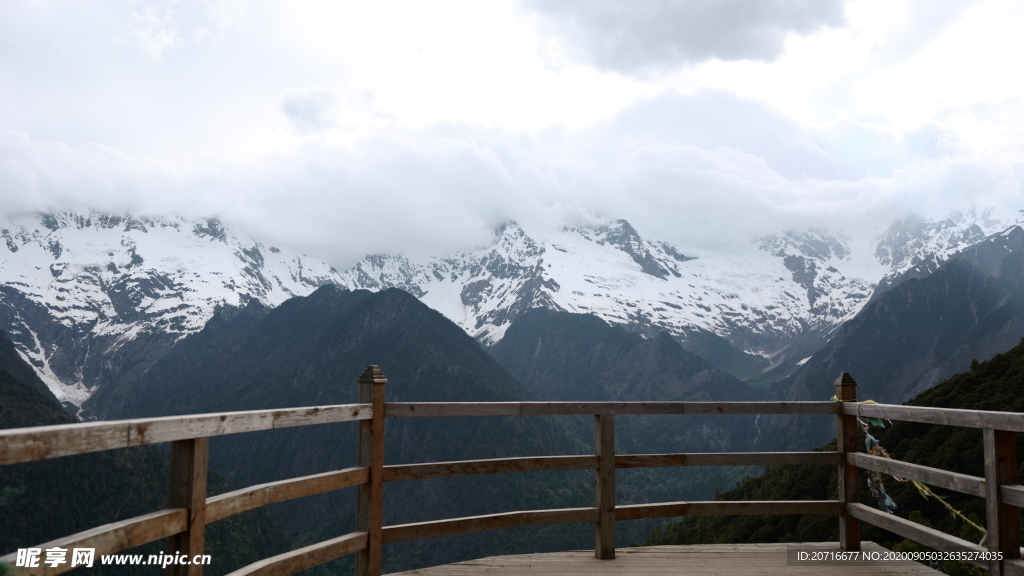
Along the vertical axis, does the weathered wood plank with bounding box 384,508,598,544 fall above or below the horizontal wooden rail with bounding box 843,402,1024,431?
below

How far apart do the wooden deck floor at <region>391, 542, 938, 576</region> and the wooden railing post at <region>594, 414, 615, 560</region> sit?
243 millimetres

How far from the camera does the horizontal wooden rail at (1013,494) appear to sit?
4707 millimetres

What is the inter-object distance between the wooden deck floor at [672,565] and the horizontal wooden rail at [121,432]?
2230mm

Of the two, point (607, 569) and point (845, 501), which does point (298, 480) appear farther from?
point (845, 501)

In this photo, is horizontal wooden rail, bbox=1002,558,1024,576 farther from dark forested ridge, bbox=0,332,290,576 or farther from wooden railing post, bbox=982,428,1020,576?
dark forested ridge, bbox=0,332,290,576

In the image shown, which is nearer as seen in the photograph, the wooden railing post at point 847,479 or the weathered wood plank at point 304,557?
the weathered wood plank at point 304,557

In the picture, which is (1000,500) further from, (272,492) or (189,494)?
(189,494)

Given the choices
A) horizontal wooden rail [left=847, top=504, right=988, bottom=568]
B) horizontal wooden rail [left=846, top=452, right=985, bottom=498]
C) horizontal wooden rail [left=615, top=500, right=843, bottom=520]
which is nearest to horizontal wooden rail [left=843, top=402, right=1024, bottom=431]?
horizontal wooden rail [left=846, top=452, right=985, bottom=498]

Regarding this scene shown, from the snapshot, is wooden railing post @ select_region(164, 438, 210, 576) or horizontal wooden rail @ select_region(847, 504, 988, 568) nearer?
wooden railing post @ select_region(164, 438, 210, 576)

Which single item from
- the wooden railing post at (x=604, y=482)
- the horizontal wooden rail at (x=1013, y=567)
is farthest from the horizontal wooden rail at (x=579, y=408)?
the horizontal wooden rail at (x=1013, y=567)

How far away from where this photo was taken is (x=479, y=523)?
6.15 metres

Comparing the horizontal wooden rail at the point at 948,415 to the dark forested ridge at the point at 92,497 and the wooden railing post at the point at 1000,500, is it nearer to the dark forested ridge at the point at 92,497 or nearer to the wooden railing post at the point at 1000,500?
the wooden railing post at the point at 1000,500

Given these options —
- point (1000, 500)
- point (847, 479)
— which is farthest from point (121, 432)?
point (847, 479)

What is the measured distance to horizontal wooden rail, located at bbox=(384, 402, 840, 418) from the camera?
19.5 ft
